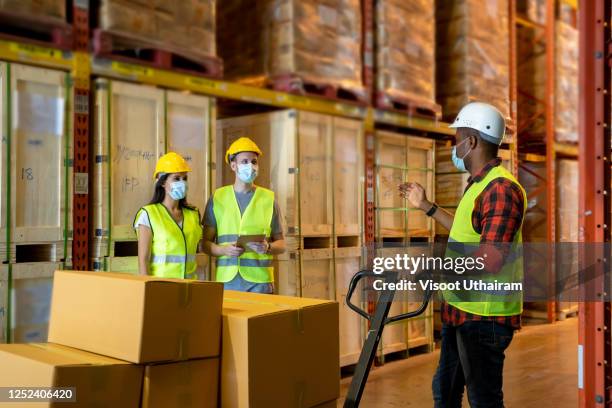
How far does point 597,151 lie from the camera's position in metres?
3.51

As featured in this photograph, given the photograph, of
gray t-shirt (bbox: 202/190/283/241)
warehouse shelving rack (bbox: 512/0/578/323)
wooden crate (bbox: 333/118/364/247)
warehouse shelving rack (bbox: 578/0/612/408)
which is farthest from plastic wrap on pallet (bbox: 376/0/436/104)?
warehouse shelving rack (bbox: 578/0/612/408)

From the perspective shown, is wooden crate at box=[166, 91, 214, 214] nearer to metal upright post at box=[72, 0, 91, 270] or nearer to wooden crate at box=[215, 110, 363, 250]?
metal upright post at box=[72, 0, 91, 270]

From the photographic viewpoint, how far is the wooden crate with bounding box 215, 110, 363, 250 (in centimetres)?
650

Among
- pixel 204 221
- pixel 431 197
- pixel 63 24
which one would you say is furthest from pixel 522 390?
pixel 63 24

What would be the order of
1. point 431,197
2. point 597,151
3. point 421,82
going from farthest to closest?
1. point 431,197
2. point 421,82
3. point 597,151

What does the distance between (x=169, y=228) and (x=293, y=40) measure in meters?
2.53

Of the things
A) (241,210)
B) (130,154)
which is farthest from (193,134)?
(241,210)

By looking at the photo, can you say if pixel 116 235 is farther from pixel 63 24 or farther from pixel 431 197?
pixel 431 197

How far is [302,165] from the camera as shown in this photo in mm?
6637

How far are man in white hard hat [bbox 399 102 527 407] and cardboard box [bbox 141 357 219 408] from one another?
1.18 meters

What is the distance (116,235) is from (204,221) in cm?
68

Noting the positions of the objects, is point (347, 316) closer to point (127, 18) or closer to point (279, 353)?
point (127, 18)

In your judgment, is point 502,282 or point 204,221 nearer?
point 502,282

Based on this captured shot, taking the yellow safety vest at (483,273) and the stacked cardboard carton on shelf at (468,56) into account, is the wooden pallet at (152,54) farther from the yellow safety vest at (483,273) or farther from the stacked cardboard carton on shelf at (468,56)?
the stacked cardboard carton on shelf at (468,56)
